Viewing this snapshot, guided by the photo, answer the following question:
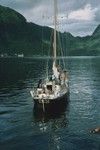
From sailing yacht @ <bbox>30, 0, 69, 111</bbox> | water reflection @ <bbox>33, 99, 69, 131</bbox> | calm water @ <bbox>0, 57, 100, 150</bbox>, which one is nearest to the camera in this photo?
calm water @ <bbox>0, 57, 100, 150</bbox>

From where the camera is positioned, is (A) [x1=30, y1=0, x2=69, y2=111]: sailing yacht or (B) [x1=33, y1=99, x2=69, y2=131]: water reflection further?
(A) [x1=30, y1=0, x2=69, y2=111]: sailing yacht

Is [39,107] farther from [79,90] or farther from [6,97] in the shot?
[79,90]

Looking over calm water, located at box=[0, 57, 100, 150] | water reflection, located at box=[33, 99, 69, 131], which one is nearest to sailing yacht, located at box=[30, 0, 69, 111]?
water reflection, located at box=[33, 99, 69, 131]

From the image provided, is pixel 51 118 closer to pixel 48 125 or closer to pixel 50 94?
pixel 48 125

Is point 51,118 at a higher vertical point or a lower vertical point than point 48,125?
higher

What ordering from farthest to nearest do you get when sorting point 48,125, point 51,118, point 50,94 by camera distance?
point 50,94, point 51,118, point 48,125

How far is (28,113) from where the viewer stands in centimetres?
6531

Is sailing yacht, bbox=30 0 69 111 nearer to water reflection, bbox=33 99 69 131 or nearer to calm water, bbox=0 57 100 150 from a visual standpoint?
water reflection, bbox=33 99 69 131

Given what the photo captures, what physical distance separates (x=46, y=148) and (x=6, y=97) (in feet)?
135

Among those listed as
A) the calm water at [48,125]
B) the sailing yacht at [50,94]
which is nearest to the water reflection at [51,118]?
the calm water at [48,125]

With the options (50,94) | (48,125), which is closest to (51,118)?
(48,125)

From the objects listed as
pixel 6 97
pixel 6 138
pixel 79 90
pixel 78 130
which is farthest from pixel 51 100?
pixel 79 90

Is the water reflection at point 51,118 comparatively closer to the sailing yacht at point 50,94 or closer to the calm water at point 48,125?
the calm water at point 48,125

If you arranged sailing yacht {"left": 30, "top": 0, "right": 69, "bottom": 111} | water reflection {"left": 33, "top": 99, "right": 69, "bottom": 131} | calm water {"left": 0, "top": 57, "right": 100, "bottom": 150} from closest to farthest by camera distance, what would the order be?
1. calm water {"left": 0, "top": 57, "right": 100, "bottom": 150}
2. water reflection {"left": 33, "top": 99, "right": 69, "bottom": 131}
3. sailing yacht {"left": 30, "top": 0, "right": 69, "bottom": 111}
